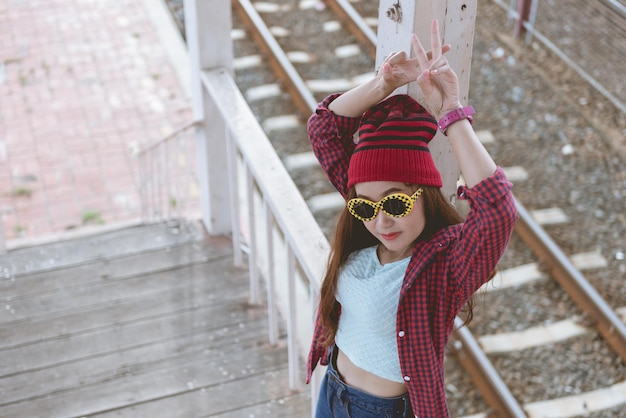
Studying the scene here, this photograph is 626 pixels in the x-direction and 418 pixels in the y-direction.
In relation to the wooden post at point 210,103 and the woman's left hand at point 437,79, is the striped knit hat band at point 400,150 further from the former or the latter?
the wooden post at point 210,103

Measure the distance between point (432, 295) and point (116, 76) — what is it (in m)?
6.32

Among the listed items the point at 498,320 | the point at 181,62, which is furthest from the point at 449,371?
the point at 181,62

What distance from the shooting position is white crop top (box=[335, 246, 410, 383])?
6.77 ft

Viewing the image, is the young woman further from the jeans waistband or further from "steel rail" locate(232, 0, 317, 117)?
"steel rail" locate(232, 0, 317, 117)

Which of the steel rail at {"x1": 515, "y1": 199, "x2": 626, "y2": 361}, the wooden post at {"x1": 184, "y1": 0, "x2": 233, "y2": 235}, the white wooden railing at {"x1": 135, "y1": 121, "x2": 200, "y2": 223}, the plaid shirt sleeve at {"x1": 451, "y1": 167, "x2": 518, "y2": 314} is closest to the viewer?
the plaid shirt sleeve at {"x1": 451, "y1": 167, "x2": 518, "y2": 314}

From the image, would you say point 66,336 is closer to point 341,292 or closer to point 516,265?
point 341,292

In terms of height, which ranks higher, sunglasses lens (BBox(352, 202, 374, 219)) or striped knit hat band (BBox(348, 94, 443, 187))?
striped knit hat band (BBox(348, 94, 443, 187))

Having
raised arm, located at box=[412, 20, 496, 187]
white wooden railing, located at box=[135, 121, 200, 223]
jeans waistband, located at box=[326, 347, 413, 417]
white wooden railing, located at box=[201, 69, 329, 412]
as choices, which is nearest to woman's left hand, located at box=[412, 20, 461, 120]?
raised arm, located at box=[412, 20, 496, 187]

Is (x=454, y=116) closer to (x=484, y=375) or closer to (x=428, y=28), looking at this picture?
(x=428, y=28)

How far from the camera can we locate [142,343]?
149 inches

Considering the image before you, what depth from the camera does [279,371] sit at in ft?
12.0

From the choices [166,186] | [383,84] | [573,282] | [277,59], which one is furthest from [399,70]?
[277,59]

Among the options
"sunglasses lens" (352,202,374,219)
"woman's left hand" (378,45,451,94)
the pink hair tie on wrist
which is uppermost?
"woman's left hand" (378,45,451,94)

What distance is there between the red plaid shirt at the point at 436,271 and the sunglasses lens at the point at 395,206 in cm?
12
